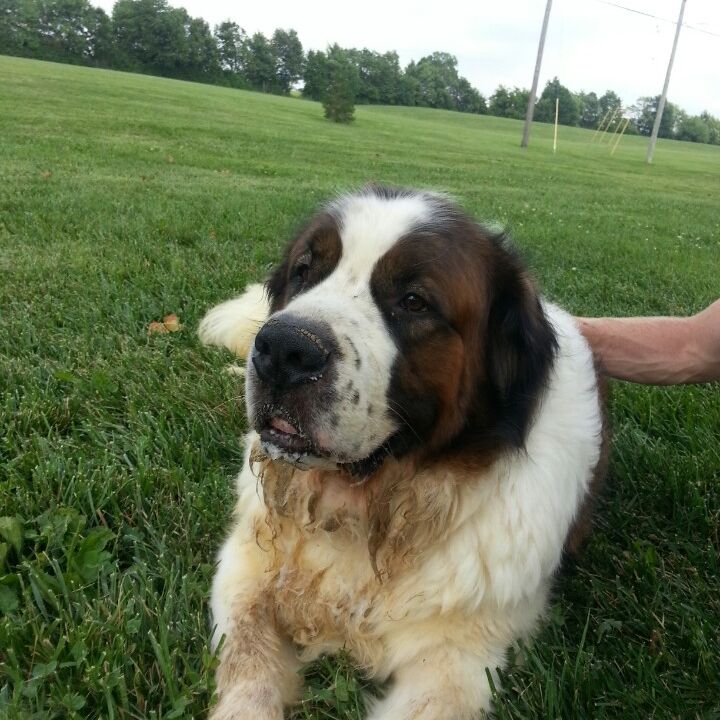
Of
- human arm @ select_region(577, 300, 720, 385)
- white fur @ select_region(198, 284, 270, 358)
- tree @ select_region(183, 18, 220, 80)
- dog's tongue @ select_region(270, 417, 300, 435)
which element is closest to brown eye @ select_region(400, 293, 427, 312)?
dog's tongue @ select_region(270, 417, 300, 435)

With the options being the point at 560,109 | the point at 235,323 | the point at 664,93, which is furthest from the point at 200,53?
the point at 235,323

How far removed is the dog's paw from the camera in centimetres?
165

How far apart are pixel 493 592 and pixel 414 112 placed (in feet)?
199

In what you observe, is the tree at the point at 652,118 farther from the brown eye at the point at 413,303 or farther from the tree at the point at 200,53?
the brown eye at the point at 413,303

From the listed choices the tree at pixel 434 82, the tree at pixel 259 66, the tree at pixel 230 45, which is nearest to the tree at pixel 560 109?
the tree at pixel 434 82

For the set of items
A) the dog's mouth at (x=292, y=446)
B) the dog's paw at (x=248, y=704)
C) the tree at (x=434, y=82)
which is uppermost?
the tree at (x=434, y=82)

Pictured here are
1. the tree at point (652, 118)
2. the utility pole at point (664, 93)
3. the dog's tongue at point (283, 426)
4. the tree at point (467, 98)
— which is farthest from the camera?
the tree at point (467, 98)

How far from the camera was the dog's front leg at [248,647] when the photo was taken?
5.57ft

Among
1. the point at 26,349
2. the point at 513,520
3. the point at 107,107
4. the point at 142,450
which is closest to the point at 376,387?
the point at 513,520

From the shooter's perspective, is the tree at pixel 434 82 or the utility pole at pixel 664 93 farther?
the tree at pixel 434 82

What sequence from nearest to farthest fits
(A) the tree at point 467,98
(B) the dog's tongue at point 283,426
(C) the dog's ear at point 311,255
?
(B) the dog's tongue at point 283,426 < (C) the dog's ear at point 311,255 < (A) the tree at point 467,98

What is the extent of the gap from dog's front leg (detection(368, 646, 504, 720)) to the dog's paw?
248mm

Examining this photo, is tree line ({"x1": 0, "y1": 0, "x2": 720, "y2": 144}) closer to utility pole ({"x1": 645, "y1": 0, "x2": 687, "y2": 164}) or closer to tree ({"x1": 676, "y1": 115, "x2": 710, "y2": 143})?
Answer: tree ({"x1": 676, "y1": 115, "x2": 710, "y2": 143})

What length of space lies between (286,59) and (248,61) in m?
5.80
